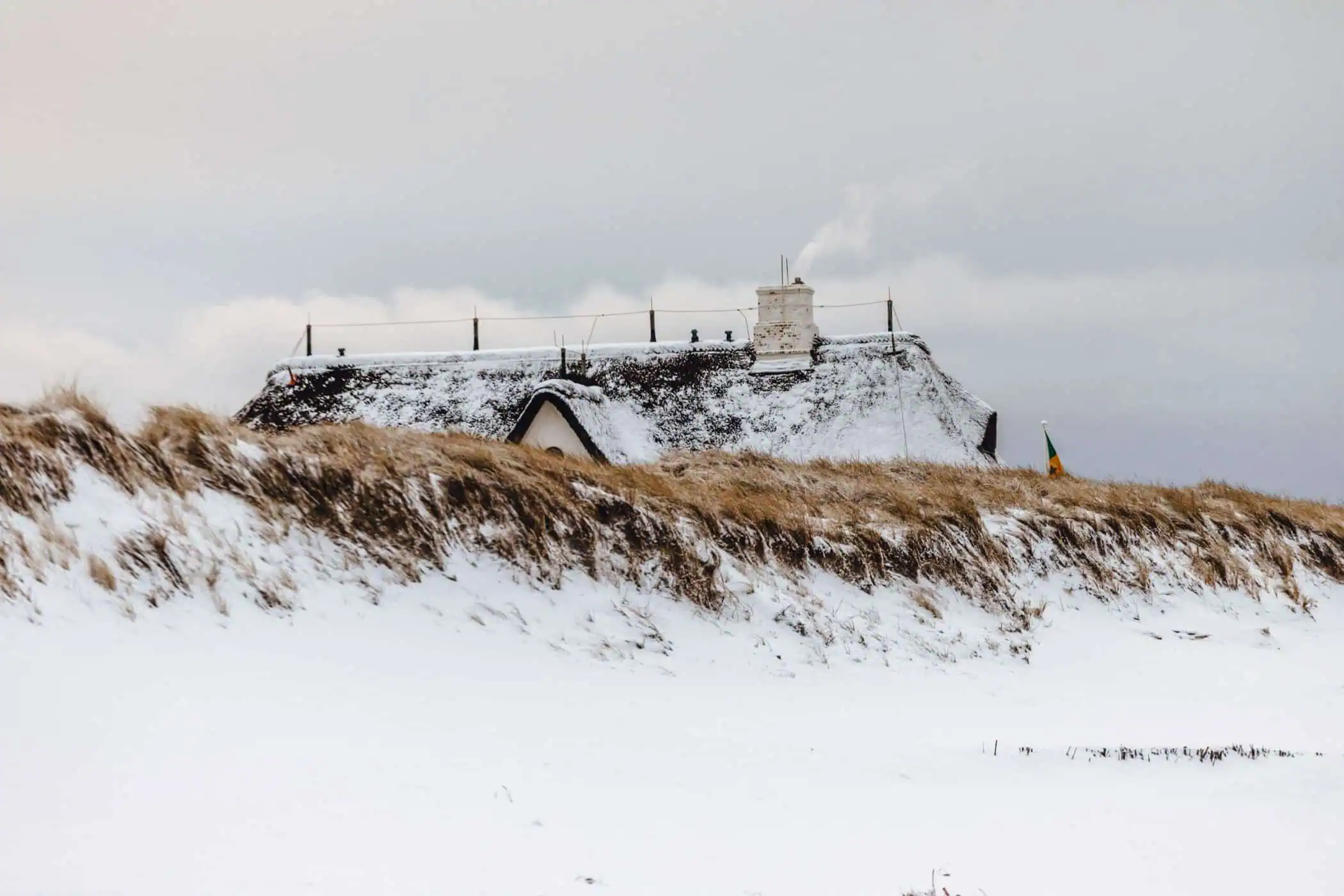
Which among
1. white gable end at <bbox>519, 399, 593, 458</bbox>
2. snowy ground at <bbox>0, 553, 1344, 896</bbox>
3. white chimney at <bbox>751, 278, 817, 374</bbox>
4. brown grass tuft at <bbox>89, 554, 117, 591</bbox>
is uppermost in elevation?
white chimney at <bbox>751, 278, 817, 374</bbox>

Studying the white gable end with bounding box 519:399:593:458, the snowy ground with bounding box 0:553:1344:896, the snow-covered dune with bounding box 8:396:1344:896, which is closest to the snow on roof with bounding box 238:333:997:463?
the white gable end with bounding box 519:399:593:458

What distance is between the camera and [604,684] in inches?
379

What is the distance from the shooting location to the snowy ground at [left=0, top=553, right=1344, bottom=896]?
5.84 m

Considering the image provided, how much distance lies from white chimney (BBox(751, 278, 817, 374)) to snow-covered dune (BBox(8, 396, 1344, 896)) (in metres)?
15.5

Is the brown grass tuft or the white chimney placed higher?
the white chimney

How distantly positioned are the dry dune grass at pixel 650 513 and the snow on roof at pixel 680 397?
30.5ft

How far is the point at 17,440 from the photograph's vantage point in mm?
9438

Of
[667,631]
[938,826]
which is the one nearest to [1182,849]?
[938,826]

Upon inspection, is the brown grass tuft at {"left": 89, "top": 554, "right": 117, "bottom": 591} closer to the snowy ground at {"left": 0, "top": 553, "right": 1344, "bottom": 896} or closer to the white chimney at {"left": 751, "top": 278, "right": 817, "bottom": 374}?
the snowy ground at {"left": 0, "top": 553, "right": 1344, "bottom": 896}

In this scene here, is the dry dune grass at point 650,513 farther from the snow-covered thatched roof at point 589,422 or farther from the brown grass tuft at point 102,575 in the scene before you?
the snow-covered thatched roof at point 589,422

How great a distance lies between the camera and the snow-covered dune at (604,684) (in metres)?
6.07

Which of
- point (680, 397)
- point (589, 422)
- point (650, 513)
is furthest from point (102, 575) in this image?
point (680, 397)

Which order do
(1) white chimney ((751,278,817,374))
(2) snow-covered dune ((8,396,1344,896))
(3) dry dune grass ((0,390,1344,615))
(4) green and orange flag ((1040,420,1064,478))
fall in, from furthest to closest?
(1) white chimney ((751,278,817,374)), (4) green and orange flag ((1040,420,1064,478)), (3) dry dune grass ((0,390,1344,615)), (2) snow-covered dune ((8,396,1344,896))

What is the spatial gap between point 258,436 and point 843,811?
25.7 feet
